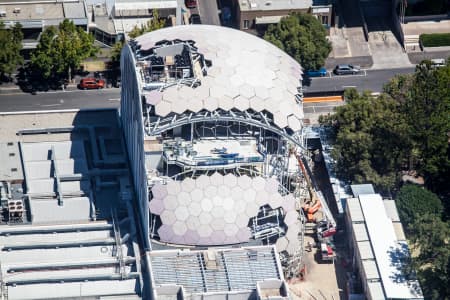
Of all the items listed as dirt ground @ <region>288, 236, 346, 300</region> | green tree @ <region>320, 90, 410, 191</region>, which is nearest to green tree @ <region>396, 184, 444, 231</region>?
green tree @ <region>320, 90, 410, 191</region>

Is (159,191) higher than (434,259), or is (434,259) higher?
(159,191)

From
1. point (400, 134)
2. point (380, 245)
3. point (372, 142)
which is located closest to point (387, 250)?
point (380, 245)

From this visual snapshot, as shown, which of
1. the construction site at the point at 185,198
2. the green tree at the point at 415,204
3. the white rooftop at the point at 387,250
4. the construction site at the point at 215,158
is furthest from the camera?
the green tree at the point at 415,204

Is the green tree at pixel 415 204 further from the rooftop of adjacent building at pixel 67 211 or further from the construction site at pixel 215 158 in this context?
the rooftop of adjacent building at pixel 67 211

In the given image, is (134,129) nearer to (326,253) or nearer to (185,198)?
(185,198)

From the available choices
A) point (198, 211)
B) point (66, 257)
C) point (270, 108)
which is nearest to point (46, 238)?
point (66, 257)

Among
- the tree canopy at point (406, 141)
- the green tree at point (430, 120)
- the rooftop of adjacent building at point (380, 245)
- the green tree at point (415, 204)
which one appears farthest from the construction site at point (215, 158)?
the green tree at point (430, 120)

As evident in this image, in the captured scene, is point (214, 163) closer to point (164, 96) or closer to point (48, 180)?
point (164, 96)
